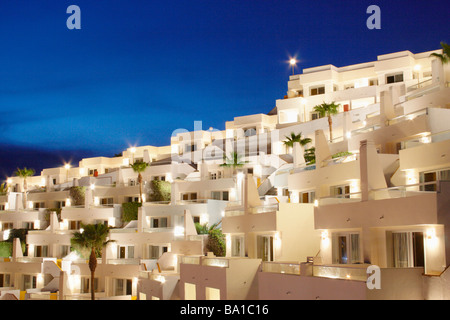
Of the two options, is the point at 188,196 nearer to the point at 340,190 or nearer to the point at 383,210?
the point at 340,190

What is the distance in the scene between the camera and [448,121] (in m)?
26.6

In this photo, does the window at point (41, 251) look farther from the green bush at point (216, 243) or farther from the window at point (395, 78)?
the window at point (395, 78)

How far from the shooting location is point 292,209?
27.9 metres

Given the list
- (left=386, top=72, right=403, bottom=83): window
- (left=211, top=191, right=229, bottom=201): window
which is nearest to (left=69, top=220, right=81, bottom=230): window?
(left=211, top=191, right=229, bottom=201): window

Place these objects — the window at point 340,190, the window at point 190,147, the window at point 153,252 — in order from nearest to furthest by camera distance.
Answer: the window at point 340,190, the window at point 153,252, the window at point 190,147

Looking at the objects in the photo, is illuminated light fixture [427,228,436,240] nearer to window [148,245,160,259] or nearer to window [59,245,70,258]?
window [148,245,160,259]

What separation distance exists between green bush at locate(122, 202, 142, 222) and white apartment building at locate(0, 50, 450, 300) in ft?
3.54

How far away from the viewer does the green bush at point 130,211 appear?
5094 centimetres

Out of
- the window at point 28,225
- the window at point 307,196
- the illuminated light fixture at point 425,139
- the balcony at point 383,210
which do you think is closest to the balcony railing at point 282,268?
the balcony at point 383,210

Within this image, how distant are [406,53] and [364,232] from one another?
39790 millimetres

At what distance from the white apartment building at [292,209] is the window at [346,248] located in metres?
0.07
